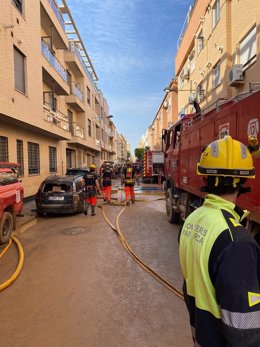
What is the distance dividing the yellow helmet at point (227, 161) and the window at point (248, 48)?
1034cm

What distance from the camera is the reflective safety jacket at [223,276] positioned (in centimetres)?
114

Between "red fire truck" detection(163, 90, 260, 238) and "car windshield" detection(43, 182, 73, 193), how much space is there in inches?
141

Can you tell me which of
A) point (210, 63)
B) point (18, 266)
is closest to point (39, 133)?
point (210, 63)

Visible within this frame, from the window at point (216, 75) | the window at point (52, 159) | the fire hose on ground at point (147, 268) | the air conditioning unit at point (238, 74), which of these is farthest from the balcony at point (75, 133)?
the fire hose on ground at point (147, 268)

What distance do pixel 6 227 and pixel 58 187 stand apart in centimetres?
335

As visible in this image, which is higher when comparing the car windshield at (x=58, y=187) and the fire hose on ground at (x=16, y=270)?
the car windshield at (x=58, y=187)

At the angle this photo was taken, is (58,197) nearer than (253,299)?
No

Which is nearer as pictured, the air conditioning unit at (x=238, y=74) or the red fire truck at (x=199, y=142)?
the red fire truck at (x=199, y=142)

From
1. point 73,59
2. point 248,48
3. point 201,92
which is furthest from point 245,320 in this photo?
point 73,59

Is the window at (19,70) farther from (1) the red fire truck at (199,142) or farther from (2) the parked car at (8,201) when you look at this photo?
(1) the red fire truck at (199,142)

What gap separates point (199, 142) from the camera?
233 inches

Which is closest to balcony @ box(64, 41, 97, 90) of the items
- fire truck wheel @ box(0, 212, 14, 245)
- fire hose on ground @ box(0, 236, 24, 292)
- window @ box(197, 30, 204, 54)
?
window @ box(197, 30, 204, 54)

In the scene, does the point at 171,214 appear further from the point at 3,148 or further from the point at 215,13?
the point at 215,13

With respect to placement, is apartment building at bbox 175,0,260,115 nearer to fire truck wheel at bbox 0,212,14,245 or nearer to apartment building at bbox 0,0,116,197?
fire truck wheel at bbox 0,212,14,245
